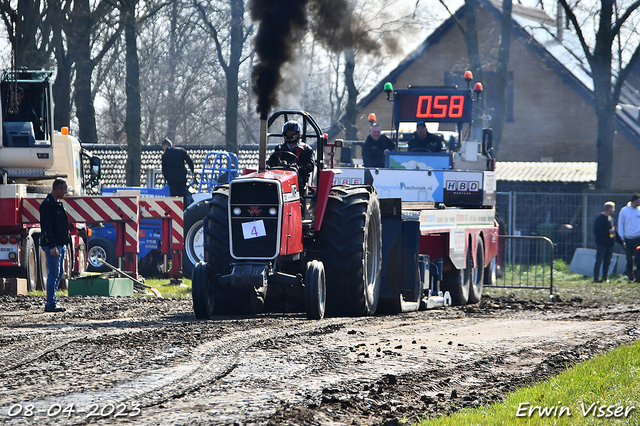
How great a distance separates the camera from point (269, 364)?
23.2ft

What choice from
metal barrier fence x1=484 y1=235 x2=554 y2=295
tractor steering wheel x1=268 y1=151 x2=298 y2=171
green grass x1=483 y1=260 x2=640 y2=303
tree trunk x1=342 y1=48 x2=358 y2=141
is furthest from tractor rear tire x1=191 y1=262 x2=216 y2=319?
tree trunk x1=342 y1=48 x2=358 y2=141

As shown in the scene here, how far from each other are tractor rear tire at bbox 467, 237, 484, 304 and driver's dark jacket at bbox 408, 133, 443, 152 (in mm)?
1822

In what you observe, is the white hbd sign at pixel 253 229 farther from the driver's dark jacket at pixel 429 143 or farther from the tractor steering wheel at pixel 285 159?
the driver's dark jacket at pixel 429 143

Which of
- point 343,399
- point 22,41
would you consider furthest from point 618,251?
point 343,399

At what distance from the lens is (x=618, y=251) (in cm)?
2597

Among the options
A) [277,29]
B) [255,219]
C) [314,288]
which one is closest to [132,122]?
[277,29]

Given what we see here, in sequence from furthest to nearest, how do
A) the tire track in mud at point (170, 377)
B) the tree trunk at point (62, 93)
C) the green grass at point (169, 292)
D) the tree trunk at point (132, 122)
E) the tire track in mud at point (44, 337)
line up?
1. the tree trunk at point (62, 93)
2. the tree trunk at point (132, 122)
3. the green grass at point (169, 292)
4. the tire track in mud at point (44, 337)
5. the tire track in mud at point (170, 377)

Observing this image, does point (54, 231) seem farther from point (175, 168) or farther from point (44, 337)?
point (175, 168)

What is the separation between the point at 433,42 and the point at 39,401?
1422 inches

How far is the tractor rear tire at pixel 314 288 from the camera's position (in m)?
9.98

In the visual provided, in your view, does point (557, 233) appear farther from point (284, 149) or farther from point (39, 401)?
point (39, 401)

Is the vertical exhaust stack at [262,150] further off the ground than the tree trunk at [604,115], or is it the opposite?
the tree trunk at [604,115]

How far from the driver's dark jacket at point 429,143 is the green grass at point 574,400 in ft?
29.5

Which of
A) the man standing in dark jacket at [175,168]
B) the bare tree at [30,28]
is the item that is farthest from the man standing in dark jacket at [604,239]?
the bare tree at [30,28]
